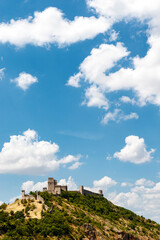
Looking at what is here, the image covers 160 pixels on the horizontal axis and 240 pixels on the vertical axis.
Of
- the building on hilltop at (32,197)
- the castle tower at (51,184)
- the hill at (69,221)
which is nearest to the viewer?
the hill at (69,221)

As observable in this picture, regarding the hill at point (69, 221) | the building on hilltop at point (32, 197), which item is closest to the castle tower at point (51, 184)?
the hill at point (69, 221)

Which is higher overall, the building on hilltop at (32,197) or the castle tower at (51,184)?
the castle tower at (51,184)

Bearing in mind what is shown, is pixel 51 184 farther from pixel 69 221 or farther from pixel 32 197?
pixel 69 221

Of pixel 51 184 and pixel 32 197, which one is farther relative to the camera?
pixel 51 184

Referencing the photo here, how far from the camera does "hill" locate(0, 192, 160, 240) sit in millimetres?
74250

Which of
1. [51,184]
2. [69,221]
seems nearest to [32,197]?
[51,184]

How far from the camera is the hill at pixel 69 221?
74.2 meters

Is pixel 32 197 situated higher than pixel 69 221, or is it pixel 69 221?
pixel 32 197

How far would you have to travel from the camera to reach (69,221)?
283 ft

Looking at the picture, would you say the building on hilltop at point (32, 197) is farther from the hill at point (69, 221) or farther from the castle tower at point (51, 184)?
the castle tower at point (51, 184)

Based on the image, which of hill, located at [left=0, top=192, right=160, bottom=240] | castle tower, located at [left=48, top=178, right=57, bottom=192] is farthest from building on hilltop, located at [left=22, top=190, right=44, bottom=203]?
castle tower, located at [left=48, top=178, right=57, bottom=192]

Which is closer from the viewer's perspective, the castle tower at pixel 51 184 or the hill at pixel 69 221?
the hill at pixel 69 221

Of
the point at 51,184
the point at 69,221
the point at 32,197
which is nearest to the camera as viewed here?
the point at 69,221

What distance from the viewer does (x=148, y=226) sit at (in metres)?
131
